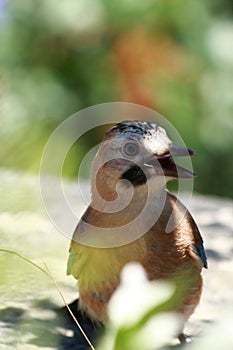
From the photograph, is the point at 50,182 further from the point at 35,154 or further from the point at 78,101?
the point at 35,154

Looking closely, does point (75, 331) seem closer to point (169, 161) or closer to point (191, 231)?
point (191, 231)

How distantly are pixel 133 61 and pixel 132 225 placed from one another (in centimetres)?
263

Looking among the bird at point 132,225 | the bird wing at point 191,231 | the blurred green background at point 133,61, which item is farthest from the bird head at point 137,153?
the blurred green background at point 133,61

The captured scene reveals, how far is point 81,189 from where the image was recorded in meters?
3.72

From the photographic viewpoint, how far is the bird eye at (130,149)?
2129mm

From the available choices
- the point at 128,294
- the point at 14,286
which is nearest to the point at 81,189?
the point at 14,286

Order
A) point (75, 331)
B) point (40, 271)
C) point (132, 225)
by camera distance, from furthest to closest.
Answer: point (75, 331) → point (132, 225) → point (40, 271)

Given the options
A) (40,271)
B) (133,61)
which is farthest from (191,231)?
(133,61)

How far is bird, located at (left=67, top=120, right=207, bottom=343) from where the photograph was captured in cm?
211

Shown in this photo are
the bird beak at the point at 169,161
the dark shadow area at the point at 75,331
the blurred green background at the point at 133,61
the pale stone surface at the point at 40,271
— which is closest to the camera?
the pale stone surface at the point at 40,271

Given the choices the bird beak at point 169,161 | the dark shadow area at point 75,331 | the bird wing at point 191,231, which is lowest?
the dark shadow area at point 75,331

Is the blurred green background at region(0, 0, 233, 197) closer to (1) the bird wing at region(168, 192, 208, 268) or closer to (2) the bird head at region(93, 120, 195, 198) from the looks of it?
(1) the bird wing at region(168, 192, 208, 268)

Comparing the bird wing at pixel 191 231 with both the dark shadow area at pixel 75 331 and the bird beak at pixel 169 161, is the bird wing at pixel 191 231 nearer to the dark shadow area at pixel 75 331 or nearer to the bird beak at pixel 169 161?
the bird beak at pixel 169 161

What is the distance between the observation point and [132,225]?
2.15 metres
